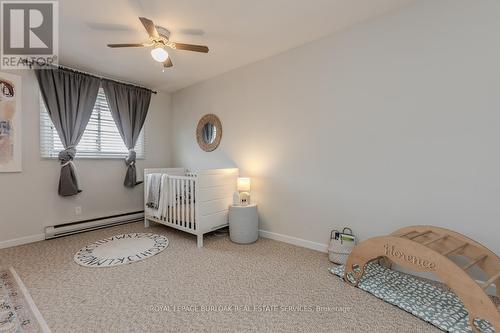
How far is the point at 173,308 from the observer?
158 centimetres

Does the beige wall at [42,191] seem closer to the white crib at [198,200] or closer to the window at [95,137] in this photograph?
the window at [95,137]

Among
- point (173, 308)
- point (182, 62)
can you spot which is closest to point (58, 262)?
point (173, 308)

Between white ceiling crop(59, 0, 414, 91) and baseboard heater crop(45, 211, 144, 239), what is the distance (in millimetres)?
2139

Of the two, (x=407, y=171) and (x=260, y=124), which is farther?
(x=260, y=124)

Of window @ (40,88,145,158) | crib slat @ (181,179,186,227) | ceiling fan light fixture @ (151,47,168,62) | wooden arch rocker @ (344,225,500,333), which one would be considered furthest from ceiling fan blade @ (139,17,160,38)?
wooden arch rocker @ (344,225,500,333)

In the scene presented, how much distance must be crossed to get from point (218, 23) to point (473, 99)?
2217mm

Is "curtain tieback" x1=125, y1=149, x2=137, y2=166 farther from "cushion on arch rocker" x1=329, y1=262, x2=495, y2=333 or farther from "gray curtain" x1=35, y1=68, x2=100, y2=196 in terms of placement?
"cushion on arch rocker" x1=329, y1=262, x2=495, y2=333

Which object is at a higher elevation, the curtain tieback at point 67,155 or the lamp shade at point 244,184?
the curtain tieback at point 67,155

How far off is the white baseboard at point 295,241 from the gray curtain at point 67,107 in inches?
103

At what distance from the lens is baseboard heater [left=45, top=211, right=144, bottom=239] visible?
297 centimetres

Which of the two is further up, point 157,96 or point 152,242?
point 157,96

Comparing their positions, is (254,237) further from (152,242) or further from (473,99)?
(473,99)

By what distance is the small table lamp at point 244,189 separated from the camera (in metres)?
2.98

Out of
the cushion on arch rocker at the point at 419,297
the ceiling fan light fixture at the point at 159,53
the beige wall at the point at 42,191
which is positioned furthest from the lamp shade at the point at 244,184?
the beige wall at the point at 42,191
